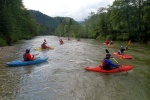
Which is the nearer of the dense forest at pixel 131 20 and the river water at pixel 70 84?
the river water at pixel 70 84

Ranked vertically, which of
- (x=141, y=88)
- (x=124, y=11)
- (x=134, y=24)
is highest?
(x=124, y=11)

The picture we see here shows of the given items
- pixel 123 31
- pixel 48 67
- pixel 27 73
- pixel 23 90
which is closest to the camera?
pixel 23 90

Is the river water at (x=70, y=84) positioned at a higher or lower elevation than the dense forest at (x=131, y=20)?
lower

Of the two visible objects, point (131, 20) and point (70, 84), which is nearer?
point (70, 84)

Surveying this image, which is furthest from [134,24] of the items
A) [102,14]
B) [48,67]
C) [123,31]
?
[48,67]

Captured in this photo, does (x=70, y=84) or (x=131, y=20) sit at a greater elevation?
(x=131, y=20)

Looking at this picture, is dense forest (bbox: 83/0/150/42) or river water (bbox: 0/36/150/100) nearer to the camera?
river water (bbox: 0/36/150/100)

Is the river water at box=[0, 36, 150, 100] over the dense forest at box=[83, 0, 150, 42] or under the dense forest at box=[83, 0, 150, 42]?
under

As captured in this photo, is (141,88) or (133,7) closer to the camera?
(141,88)

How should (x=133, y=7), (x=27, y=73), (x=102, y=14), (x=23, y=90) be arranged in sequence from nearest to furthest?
(x=23, y=90)
(x=27, y=73)
(x=133, y=7)
(x=102, y=14)

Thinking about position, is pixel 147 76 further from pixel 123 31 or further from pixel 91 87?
pixel 123 31

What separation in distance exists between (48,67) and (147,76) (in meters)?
7.10

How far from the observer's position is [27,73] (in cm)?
1418

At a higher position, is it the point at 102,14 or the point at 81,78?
the point at 102,14
